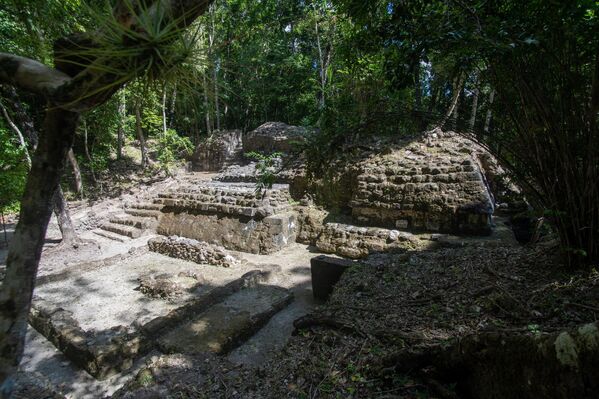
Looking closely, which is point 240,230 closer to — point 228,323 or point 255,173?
point 228,323

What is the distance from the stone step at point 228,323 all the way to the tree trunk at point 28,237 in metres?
2.42

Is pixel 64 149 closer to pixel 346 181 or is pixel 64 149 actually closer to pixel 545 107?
pixel 545 107

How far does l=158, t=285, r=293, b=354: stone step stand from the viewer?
3611 millimetres

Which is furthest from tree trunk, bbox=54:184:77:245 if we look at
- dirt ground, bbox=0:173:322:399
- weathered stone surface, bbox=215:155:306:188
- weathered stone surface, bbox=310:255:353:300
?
weathered stone surface, bbox=310:255:353:300

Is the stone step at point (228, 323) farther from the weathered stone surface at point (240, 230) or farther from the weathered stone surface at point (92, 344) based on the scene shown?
the weathered stone surface at point (240, 230)

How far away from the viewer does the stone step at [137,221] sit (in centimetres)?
947

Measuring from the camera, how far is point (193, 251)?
23.5 ft

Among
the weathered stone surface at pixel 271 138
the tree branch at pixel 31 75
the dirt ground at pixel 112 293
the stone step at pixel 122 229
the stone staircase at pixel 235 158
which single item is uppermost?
the weathered stone surface at pixel 271 138

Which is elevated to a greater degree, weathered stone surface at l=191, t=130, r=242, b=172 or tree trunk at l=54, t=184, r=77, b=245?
weathered stone surface at l=191, t=130, r=242, b=172

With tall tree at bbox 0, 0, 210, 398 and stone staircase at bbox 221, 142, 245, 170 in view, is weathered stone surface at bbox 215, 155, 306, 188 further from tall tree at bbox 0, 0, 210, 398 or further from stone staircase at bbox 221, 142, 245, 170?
tall tree at bbox 0, 0, 210, 398

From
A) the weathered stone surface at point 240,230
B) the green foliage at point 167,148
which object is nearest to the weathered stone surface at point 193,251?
the weathered stone surface at point 240,230

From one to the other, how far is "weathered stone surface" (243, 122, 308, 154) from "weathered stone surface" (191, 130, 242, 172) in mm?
978

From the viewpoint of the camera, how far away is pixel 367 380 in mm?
1998

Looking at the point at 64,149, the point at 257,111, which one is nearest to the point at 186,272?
the point at 64,149
